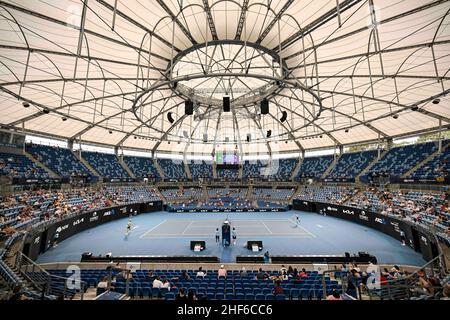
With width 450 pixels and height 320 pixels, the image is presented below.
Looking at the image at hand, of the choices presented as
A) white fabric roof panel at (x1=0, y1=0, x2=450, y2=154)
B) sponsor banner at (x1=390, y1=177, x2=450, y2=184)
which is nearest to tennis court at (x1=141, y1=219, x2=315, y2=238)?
white fabric roof panel at (x1=0, y1=0, x2=450, y2=154)

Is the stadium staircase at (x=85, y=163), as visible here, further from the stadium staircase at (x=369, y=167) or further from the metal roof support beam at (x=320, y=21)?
the stadium staircase at (x=369, y=167)

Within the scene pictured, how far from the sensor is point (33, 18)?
1338 centimetres

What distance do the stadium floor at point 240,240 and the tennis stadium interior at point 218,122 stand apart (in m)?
0.29

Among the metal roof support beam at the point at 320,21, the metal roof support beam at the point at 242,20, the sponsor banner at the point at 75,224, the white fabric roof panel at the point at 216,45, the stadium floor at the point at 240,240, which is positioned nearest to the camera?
the metal roof support beam at the point at 320,21

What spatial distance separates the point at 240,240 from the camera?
24250 mm

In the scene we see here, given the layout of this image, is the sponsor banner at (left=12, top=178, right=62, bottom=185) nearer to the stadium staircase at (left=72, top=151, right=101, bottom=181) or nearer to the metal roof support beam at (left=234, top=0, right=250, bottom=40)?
the stadium staircase at (left=72, top=151, right=101, bottom=181)

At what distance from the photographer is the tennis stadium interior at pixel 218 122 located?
12.2 meters

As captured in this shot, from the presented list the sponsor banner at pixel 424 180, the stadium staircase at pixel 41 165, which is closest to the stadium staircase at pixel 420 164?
the sponsor banner at pixel 424 180

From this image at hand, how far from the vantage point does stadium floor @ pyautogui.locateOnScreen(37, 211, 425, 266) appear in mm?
19625

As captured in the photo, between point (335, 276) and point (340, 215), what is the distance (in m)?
25.4

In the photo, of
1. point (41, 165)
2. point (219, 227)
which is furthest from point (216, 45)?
point (41, 165)

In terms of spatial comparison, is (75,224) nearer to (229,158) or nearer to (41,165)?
(41,165)

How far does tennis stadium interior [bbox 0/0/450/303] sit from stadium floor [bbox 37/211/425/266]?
0.29 m
